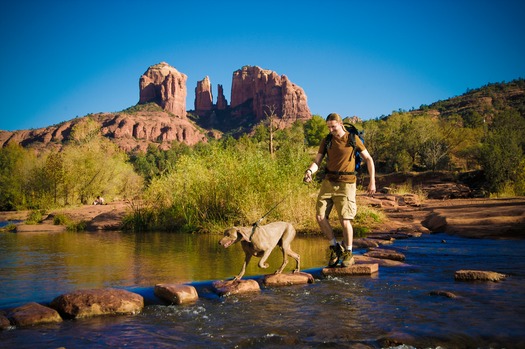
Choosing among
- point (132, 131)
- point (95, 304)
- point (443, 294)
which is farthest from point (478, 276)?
point (132, 131)

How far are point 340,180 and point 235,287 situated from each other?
96.7 inches

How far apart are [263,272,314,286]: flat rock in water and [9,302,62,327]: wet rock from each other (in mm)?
2922

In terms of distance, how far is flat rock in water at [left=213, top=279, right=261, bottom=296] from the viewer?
5746mm

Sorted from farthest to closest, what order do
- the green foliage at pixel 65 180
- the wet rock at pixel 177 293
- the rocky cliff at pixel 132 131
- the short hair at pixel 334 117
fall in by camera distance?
the rocky cliff at pixel 132 131 < the green foliage at pixel 65 180 < the short hair at pixel 334 117 < the wet rock at pixel 177 293

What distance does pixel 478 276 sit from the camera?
20.1 feet

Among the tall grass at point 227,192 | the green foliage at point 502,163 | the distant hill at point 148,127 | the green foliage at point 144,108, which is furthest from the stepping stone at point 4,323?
the green foliage at point 144,108

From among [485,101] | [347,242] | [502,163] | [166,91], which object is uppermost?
[166,91]

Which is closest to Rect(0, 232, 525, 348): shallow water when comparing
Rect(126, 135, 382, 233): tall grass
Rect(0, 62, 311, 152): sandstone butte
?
Rect(126, 135, 382, 233): tall grass

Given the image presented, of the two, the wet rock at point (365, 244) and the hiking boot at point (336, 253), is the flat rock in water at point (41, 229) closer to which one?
the wet rock at point (365, 244)

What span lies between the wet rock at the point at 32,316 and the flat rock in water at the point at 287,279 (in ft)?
9.59

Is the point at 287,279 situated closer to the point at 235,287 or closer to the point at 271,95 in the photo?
the point at 235,287

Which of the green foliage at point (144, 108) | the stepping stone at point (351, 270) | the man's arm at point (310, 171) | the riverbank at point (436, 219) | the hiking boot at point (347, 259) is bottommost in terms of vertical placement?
the stepping stone at point (351, 270)

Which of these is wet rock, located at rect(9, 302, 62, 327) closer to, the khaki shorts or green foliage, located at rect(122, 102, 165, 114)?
the khaki shorts

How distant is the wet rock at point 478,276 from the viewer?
19.9ft
